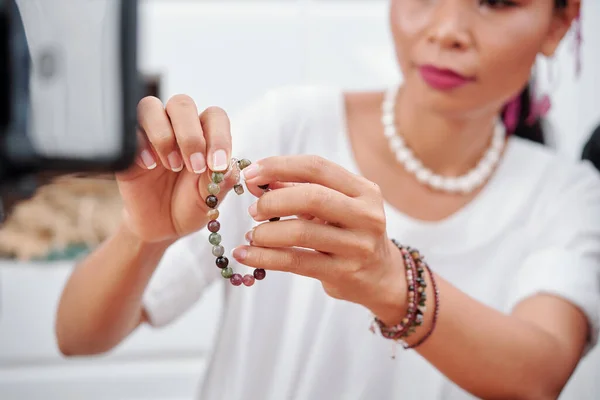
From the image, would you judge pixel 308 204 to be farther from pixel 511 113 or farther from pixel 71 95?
pixel 511 113

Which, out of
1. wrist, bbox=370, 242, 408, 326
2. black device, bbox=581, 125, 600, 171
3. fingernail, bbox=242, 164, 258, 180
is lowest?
wrist, bbox=370, 242, 408, 326

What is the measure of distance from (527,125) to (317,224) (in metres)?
0.38

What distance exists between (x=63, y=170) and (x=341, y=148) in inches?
13.5

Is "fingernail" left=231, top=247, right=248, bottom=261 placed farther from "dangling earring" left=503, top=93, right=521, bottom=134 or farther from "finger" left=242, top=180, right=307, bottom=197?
"dangling earring" left=503, top=93, right=521, bottom=134

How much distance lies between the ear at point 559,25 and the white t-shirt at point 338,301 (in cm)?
12

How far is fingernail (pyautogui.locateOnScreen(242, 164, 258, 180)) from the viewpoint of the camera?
0.29 m

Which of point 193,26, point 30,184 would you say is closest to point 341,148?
point 30,184

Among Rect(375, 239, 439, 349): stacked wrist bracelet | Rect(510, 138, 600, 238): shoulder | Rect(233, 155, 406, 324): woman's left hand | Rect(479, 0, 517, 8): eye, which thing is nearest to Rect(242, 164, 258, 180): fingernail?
Rect(233, 155, 406, 324): woman's left hand

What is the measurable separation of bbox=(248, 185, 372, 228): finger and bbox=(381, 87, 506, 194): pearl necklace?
21cm

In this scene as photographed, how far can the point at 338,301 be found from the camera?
1.54 ft

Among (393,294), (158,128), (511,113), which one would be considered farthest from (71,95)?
(511,113)

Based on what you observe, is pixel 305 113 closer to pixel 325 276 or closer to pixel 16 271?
pixel 325 276

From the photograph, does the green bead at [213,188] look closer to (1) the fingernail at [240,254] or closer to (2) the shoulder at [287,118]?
(1) the fingernail at [240,254]

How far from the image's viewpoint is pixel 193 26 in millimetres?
1076
